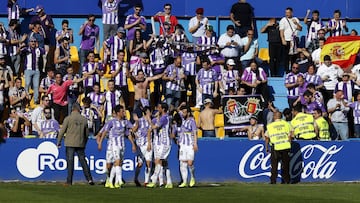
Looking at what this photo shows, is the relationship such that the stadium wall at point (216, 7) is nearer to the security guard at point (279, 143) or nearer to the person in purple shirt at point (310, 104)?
the person in purple shirt at point (310, 104)

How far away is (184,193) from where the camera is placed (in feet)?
82.4

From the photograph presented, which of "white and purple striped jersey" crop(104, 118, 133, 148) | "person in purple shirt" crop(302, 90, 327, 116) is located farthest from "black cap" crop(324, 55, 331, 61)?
"white and purple striped jersey" crop(104, 118, 133, 148)

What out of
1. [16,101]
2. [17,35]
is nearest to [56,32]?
[17,35]

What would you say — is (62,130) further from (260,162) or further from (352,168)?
(352,168)

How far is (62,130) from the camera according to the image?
28.4m

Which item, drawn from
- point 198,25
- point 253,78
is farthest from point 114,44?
point 253,78

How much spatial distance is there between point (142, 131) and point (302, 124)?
17.1 ft

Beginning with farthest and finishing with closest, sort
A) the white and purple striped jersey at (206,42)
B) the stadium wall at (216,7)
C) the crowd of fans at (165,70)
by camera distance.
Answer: the stadium wall at (216,7) < the white and purple striped jersey at (206,42) < the crowd of fans at (165,70)

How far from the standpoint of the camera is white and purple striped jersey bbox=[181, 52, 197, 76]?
34.0 m

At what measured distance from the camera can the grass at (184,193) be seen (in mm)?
22766

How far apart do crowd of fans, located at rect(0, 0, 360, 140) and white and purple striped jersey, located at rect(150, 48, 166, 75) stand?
0.10 ft

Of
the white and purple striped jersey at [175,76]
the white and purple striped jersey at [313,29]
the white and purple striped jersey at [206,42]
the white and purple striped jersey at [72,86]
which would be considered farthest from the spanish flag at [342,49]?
the white and purple striped jersey at [72,86]

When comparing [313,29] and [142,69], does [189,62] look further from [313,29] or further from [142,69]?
[313,29]

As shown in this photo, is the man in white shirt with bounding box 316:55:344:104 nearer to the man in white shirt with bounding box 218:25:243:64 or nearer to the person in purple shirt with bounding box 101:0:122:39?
the man in white shirt with bounding box 218:25:243:64
